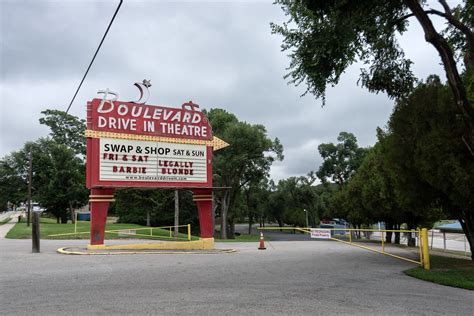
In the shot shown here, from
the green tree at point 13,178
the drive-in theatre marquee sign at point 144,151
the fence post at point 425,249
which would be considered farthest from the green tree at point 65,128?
the fence post at point 425,249

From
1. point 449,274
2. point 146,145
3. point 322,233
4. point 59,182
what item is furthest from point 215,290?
A: point 59,182

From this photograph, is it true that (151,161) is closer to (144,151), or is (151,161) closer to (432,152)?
(144,151)

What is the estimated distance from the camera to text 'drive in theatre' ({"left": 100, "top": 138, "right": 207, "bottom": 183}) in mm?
17203

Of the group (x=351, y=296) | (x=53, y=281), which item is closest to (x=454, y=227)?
(x=351, y=296)

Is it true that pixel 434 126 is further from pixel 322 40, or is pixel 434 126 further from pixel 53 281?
pixel 53 281

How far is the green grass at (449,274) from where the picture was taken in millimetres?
9867

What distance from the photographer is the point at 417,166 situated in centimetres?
1327

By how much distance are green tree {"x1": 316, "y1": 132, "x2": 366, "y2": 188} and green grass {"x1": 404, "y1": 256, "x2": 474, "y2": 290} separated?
5156cm

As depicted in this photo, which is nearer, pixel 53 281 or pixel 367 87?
pixel 53 281

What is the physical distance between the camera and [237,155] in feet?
144

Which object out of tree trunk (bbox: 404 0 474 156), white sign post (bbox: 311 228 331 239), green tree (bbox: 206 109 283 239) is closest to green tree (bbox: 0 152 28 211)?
→ green tree (bbox: 206 109 283 239)

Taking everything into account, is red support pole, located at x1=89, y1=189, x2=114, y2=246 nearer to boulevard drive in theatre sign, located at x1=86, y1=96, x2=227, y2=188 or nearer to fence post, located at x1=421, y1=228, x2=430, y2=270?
boulevard drive in theatre sign, located at x1=86, y1=96, x2=227, y2=188

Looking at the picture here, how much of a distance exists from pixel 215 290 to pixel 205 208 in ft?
38.8

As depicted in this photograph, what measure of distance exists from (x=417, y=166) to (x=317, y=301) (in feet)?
25.3
